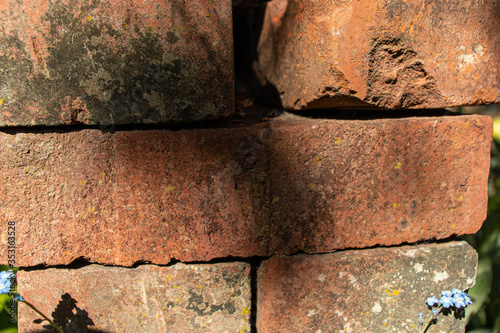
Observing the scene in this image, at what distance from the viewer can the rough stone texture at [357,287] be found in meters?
1.32

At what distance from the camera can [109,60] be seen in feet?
3.67

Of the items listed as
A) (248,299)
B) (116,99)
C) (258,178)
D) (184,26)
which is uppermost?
(184,26)

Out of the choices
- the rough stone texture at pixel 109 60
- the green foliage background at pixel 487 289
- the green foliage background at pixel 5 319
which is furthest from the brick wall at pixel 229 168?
the green foliage background at pixel 487 289

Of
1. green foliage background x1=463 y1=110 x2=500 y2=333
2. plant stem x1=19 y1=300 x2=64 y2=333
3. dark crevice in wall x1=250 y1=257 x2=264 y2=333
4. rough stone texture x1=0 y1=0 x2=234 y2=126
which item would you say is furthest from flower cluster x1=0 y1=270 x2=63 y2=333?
green foliage background x1=463 y1=110 x2=500 y2=333

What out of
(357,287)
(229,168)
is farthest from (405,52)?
(357,287)

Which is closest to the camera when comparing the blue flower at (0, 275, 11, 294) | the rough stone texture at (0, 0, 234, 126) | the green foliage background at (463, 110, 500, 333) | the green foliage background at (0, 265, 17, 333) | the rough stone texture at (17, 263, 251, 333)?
the rough stone texture at (0, 0, 234, 126)

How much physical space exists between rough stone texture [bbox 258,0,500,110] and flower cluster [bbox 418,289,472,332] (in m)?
0.75

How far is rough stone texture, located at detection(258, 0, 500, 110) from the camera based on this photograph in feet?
3.81

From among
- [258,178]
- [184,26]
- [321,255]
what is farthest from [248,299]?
[184,26]

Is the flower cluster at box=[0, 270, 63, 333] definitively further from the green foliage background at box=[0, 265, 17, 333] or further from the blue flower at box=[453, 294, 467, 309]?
the blue flower at box=[453, 294, 467, 309]

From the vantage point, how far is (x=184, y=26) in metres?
1.15

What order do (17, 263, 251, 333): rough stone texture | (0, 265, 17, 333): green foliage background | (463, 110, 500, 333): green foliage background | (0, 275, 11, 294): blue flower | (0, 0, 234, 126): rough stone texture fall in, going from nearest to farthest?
(0, 0, 234, 126): rough stone texture < (0, 275, 11, 294): blue flower < (17, 263, 251, 333): rough stone texture < (0, 265, 17, 333): green foliage background < (463, 110, 500, 333): green foliage background

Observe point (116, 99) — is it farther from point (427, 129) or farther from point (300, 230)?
point (427, 129)

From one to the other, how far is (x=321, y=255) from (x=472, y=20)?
3.31 ft
